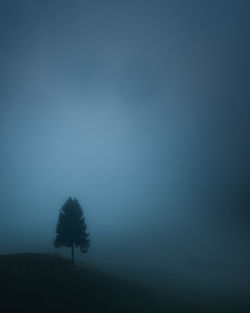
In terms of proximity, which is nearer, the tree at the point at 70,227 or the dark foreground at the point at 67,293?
the dark foreground at the point at 67,293

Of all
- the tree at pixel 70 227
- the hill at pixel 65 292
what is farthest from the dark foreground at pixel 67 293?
the tree at pixel 70 227

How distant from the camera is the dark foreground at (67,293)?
28.8m

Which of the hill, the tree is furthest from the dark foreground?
the tree

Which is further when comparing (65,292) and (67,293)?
(65,292)

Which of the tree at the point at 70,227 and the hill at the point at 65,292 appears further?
the tree at the point at 70,227

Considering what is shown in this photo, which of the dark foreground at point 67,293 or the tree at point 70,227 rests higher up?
the tree at point 70,227

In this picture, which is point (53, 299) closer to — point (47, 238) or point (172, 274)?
point (172, 274)

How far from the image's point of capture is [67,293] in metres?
32.3

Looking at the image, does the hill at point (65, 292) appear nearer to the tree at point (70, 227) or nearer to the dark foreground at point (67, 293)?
the dark foreground at point (67, 293)

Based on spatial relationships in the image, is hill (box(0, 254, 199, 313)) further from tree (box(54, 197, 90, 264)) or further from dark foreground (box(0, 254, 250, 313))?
tree (box(54, 197, 90, 264))

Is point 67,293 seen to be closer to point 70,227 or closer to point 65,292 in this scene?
point 65,292

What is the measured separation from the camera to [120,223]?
179 m

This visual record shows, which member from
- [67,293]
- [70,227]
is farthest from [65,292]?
[70,227]

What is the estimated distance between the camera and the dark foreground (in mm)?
28844
